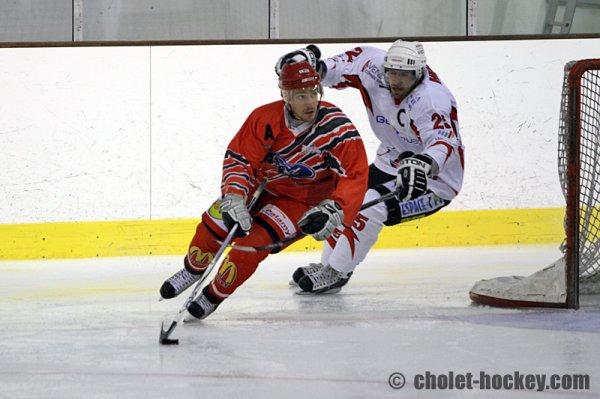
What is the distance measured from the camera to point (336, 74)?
16.3 feet

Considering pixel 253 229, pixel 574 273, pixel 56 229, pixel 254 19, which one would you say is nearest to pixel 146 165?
pixel 56 229

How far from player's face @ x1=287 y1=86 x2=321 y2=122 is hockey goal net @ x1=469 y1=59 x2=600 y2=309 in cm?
93

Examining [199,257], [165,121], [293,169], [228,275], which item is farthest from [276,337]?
[165,121]

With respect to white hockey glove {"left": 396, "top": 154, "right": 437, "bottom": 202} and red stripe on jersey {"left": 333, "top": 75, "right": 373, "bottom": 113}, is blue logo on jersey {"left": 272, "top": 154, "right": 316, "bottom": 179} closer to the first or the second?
white hockey glove {"left": 396, "top": 154, "right": 437, "bottom": 202}

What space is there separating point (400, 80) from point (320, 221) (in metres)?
1.06

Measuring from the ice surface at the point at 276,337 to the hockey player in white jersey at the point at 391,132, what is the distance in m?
0.16

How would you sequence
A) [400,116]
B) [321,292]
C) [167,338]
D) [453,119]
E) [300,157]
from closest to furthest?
[167,338] → [300,157] → [453,119] → [400,116] → [321,292]

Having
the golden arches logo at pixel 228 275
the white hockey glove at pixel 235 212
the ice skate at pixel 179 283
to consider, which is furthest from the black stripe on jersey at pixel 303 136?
the ice skate at pixel 179 283

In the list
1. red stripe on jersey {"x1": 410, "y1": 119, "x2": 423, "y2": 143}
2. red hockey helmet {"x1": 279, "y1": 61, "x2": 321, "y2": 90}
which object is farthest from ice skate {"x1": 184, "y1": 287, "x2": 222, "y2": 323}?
red stripe on jersey {"x1": 410, "y1": 119, "x2": 423, "y2": 143}

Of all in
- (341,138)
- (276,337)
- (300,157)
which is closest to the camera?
(276,337)

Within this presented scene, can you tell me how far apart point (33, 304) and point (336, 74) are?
4.85 feet

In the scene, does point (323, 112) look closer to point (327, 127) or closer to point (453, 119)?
point (327, 127)

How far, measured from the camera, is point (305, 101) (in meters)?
3.90

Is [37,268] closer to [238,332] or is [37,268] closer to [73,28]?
[73,28]
